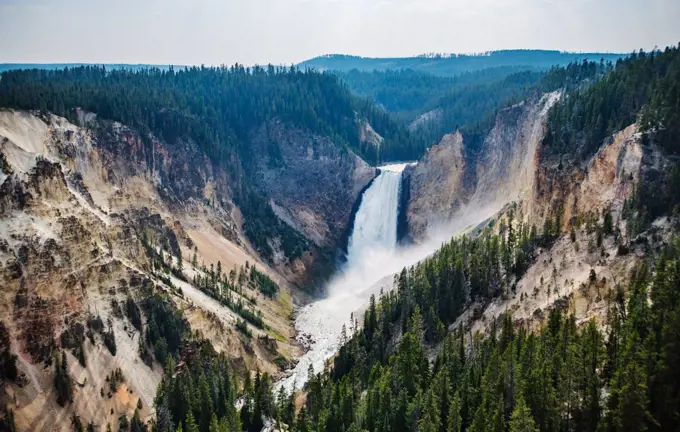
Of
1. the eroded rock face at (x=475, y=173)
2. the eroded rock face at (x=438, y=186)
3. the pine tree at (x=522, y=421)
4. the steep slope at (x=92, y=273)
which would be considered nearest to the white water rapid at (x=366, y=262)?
the eroded rock face at (x=475, y=173)

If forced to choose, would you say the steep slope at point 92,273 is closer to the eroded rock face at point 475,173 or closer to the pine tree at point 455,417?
the pine tree at point 455,417


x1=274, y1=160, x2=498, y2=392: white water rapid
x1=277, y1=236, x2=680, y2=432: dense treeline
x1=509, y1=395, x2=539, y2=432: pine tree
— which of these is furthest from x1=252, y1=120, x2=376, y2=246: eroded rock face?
x1=509, y1=395, x2=539, y2=432: pine tree

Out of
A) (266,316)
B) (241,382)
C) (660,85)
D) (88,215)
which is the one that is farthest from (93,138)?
(660,85)

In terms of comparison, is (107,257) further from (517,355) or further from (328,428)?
(517,355)

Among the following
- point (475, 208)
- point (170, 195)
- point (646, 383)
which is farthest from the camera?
point (475, 208)

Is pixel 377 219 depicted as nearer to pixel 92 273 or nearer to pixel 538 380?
pixel 92 273

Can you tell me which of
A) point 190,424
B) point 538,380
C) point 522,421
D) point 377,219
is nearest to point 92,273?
point 190,424

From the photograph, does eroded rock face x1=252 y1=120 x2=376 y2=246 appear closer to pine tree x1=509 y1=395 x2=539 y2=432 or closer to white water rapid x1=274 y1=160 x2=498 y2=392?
white water rapid x1=274 y1=160 x2=498 y2=392
